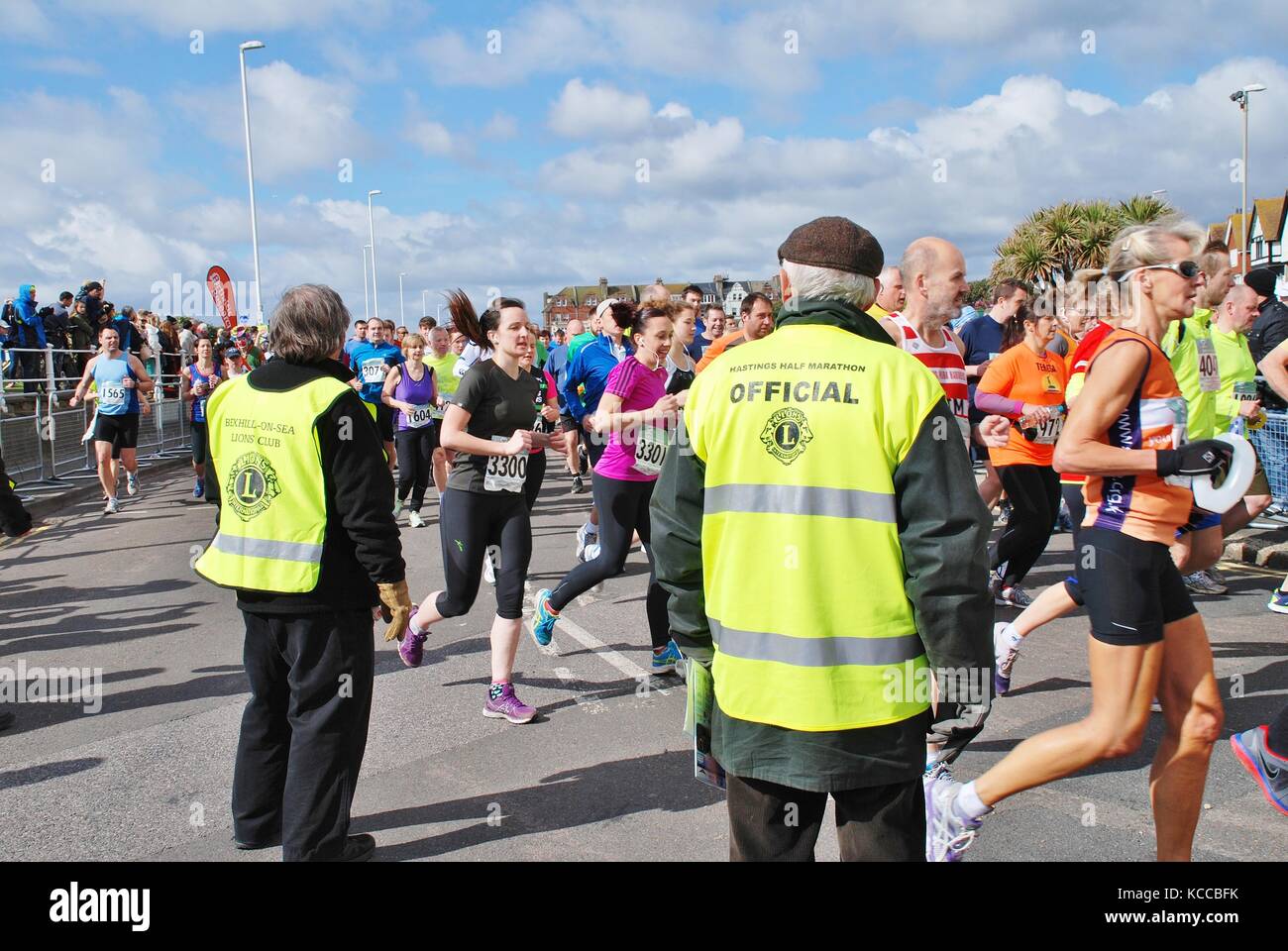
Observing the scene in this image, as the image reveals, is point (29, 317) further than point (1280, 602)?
Yes

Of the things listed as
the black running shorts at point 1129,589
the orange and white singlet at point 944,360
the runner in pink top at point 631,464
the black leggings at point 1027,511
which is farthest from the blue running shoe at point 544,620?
the black running shorts at point 1129,589

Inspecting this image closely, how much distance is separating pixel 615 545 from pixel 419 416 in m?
5.76

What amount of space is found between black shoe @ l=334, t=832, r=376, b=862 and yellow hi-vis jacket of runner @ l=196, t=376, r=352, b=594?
0.90 meters

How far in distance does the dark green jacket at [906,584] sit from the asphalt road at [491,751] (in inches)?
53.7

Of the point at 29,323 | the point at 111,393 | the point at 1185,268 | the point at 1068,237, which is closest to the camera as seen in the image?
the point at 1185,268

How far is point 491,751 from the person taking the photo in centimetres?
453

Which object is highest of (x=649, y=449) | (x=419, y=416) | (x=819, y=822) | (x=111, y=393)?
(x=111, y=393)

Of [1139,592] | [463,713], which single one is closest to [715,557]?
[1139,592]

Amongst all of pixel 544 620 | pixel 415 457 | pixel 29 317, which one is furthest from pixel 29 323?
pixel 544 620

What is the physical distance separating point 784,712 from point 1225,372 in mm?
6371

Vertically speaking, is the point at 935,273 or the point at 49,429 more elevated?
the point at 935,273

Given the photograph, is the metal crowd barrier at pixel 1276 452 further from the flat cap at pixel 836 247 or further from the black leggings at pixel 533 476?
the flat cap at pixel 836 247

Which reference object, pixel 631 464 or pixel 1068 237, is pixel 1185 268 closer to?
pixel 631 464
